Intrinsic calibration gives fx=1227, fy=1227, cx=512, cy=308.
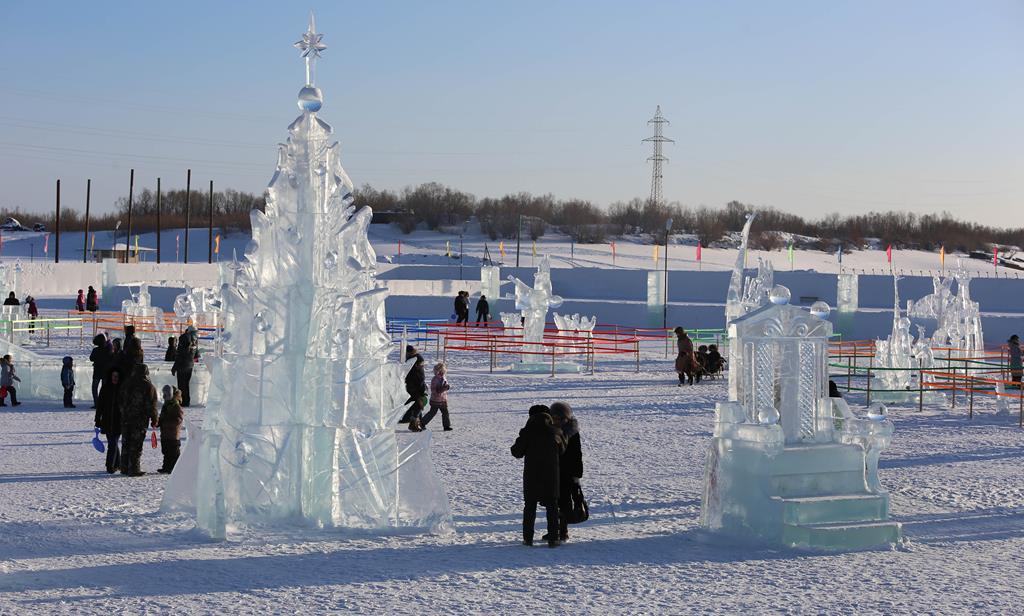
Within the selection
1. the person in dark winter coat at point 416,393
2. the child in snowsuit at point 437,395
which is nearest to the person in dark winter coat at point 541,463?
the person in dark winter coat at point 416,393

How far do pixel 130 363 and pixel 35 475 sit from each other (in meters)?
1.75

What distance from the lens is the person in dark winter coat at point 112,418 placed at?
12547 mm

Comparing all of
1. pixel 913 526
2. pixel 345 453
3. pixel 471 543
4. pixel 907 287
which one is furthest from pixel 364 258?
pixel 907 287

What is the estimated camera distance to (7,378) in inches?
737

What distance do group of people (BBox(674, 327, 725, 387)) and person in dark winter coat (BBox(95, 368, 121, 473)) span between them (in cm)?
1303

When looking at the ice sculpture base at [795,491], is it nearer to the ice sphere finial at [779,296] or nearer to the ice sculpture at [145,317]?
the ice sphere finial at [779,296]

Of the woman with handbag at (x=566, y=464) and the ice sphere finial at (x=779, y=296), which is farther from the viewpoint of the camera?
the ice sphere finial at (x=779, y=296)

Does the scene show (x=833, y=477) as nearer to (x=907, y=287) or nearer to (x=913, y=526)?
(x=913, y=526)

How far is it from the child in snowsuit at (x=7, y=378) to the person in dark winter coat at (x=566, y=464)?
1195 centimetres

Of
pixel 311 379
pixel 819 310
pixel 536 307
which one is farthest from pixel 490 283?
pixel 311 379

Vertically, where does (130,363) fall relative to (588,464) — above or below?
above

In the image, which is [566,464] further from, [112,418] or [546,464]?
[112,418]

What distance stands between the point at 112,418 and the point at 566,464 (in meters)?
5.29

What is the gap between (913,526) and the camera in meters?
10.6
